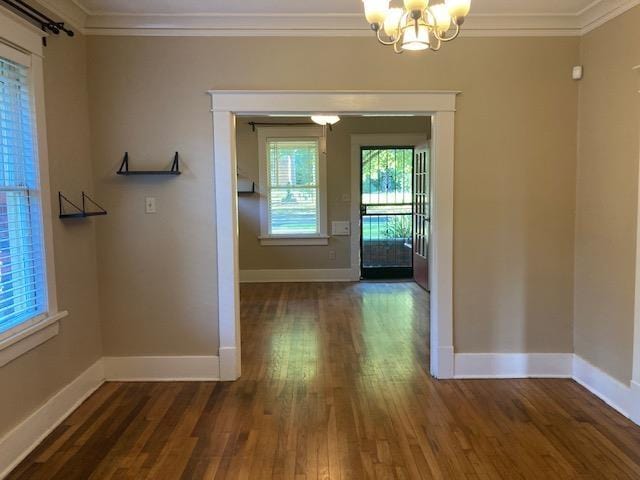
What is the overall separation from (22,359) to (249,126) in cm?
513

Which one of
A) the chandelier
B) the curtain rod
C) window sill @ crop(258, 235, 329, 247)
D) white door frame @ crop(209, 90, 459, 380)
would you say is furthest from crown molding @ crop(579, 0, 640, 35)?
window sill @ crop(258, 235, 329, 247)

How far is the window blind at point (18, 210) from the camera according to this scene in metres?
2.39

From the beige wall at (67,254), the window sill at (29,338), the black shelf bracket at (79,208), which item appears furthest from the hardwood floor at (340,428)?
the black shelf bracket at (79,208)

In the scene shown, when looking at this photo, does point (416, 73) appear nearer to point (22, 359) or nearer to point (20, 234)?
point (20, 234)

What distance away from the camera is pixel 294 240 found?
7.25 m

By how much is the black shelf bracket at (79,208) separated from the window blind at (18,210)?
0.25m

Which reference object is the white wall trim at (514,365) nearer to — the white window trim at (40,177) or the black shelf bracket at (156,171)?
the black shelf bracket at (156,171)

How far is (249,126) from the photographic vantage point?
7.08 m

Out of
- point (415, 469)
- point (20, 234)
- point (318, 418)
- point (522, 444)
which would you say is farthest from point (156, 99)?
point (522, 444)

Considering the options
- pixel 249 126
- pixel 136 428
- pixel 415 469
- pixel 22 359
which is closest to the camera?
pixel 415 469

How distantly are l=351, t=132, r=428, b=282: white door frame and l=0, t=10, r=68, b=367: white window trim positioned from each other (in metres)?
4.82

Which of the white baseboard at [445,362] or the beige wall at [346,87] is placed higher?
the beige wall at [346,87]

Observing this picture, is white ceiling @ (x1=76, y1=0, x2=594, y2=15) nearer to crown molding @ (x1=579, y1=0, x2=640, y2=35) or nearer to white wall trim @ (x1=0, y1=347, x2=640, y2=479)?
crown molding @ (x1=579, y1=0, x2=640, y2=35)

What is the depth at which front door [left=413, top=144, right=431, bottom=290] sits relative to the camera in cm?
630
